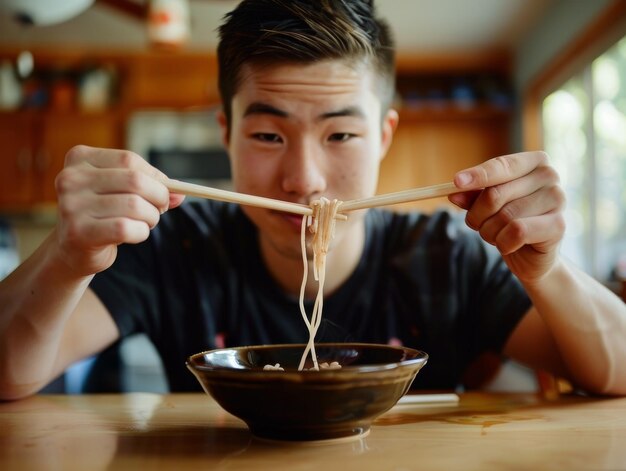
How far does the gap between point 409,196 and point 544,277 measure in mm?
291

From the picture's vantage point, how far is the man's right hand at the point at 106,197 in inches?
34.9

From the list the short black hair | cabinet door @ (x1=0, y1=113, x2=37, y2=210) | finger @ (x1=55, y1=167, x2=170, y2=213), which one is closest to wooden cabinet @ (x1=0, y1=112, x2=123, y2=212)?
cabinet door @ (x1=0, y1=113, x2=37, y2=210)

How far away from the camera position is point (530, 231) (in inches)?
38.7

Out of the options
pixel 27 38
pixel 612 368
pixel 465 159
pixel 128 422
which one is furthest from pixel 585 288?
pixel 27 38

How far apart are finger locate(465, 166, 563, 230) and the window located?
237cm

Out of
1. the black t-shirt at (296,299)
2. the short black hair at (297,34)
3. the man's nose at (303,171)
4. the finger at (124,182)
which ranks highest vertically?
the short black hair at (297,34)

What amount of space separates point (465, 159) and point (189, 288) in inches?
162

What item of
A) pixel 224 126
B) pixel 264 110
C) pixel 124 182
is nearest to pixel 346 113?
pixel 264 110

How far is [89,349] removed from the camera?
1.30 meters

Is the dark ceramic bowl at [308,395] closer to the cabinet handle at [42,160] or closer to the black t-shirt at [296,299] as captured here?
the black t-shirt at [296,299]

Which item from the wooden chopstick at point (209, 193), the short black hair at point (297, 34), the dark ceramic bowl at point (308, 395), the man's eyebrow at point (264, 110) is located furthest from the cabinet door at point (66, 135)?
the dark ceramic bowl at point (308, 395)

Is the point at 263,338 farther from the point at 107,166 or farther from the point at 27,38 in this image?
the point at 27,38

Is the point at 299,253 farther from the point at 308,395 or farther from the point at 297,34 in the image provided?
the point at 308,395

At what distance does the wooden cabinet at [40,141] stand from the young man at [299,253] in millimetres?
3741
